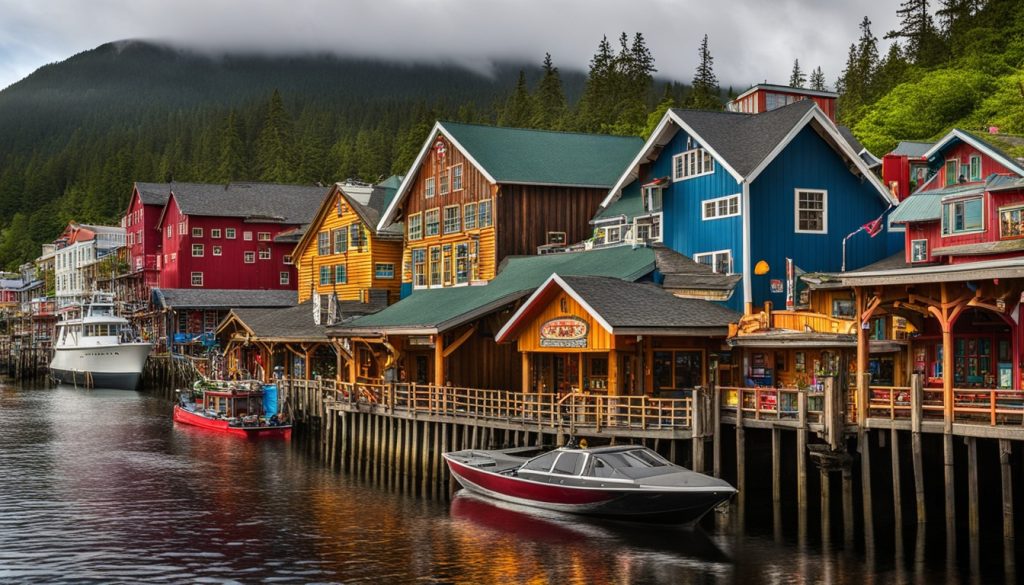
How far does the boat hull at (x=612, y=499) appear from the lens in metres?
27.7

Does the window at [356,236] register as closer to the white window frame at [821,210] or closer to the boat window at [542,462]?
the white window frame at [821,210]

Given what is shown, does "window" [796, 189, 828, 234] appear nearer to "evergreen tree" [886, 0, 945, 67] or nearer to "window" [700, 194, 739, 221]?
"window" [700, 194, 739, 221]

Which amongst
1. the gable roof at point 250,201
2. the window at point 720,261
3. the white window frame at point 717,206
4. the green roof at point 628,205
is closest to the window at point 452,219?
the green roof at point 628,205

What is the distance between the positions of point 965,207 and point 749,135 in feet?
28.1

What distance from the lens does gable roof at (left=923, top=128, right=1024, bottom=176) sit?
122ft

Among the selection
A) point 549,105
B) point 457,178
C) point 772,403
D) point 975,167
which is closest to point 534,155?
point 457,178

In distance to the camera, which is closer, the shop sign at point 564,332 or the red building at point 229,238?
the shop sign at point 564,332

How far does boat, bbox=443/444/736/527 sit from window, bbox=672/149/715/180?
15.2m

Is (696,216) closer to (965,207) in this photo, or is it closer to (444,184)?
(965,207)

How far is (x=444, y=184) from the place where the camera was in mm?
54000

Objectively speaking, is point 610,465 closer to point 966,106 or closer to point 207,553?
point 207,553

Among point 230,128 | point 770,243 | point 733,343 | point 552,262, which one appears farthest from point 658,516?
point 230,128

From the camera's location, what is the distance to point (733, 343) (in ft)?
117

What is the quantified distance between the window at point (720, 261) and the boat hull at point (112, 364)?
200 feet
